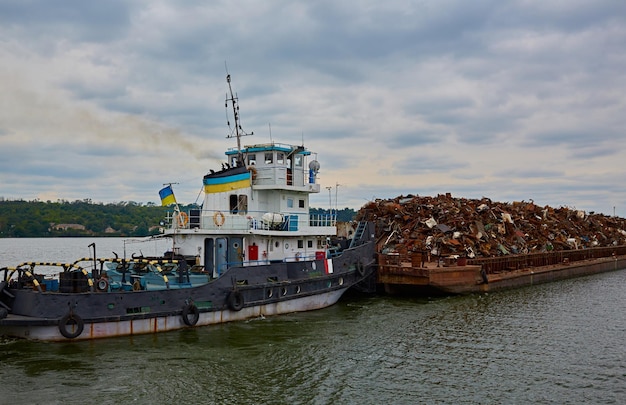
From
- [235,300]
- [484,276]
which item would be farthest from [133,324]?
[484,276]

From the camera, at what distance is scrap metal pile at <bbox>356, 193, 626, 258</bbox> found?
2666cm

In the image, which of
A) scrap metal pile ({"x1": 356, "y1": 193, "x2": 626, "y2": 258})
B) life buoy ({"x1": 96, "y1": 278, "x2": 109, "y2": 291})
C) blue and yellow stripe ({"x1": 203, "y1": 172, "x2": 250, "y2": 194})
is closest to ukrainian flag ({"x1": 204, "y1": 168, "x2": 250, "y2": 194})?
blue and yellow stripe ({"x1": 203, "y1": 172, "x2": 250, "y2": 194})

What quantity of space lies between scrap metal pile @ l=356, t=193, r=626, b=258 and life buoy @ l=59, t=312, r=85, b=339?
16234mm

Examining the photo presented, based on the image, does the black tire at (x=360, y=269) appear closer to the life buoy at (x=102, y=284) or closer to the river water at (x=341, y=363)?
the river water at (x=341, y=363)

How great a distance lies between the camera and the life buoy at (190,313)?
15.5 metres

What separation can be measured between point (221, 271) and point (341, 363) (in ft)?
21.2

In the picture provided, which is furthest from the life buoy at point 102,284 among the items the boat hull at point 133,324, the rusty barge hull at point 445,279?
the rusty barge hull at point 445,279

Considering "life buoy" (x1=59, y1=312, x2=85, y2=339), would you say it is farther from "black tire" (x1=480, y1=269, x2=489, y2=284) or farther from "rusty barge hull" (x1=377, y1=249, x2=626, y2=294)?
"black tire" (x1=480, y1=269, x2=489, y2=284)

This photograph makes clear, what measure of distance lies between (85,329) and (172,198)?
225 inches

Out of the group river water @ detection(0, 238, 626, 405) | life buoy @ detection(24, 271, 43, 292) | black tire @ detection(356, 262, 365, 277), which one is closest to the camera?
river water @ detection(0, 238, 626, 405)

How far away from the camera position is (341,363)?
13.2 meters

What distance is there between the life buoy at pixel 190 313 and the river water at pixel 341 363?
258 mm

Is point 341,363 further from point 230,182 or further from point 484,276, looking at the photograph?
point 484,276

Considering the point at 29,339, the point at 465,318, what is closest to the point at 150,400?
the point at 29,339
